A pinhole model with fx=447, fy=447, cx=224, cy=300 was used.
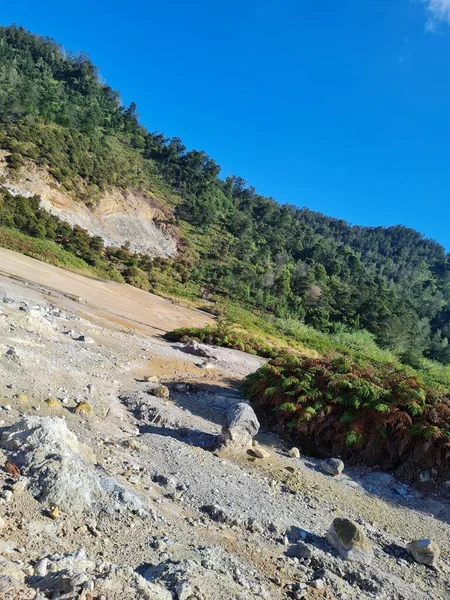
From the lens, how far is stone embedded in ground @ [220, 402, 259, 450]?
7.73 metres

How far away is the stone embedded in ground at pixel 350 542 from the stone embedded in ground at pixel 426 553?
0.71m

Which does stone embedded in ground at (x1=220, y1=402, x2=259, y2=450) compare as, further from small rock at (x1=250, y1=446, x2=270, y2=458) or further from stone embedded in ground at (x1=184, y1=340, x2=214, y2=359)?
stone embedded in ground at (x1=184, y1=340, x2=214, y2=359)

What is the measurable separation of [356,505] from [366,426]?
7.31 feet

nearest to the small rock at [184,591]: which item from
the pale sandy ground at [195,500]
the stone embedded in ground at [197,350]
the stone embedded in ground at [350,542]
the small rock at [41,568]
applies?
the pale sandy ground at [195,500]

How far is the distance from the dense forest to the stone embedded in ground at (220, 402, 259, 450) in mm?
34080

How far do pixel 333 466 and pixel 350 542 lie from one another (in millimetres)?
2743

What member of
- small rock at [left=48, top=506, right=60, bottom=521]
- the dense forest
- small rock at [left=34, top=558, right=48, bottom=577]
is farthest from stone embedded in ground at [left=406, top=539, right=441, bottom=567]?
the dense forest

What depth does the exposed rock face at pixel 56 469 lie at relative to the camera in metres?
4.39

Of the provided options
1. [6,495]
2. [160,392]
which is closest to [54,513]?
[6,495]

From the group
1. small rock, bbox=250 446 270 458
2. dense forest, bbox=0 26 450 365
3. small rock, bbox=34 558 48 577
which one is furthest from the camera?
dense forest, bbox=0 26 450 365

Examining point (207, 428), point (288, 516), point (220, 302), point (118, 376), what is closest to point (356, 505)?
point (288, 516)

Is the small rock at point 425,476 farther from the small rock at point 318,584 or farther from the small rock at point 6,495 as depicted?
the small rock at point 6,495

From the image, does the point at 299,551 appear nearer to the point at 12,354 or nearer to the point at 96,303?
the point at 12,354

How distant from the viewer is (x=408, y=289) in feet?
430
